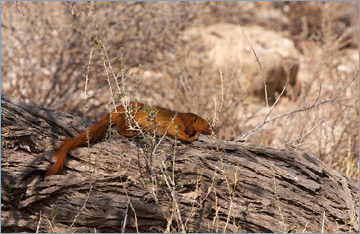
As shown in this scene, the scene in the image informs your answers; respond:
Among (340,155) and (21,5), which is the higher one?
(21,5)

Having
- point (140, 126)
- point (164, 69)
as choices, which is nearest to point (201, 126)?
point (140, 126)

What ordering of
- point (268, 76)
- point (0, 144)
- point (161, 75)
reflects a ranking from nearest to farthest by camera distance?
point (0, 144)
point (161, 75)
point (268, 76)

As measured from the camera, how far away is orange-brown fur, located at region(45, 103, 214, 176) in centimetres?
368

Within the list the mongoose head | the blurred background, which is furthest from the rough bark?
the blurred background

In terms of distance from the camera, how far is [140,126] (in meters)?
4.05

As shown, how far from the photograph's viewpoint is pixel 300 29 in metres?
12.3

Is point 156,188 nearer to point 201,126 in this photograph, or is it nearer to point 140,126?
point 140,126

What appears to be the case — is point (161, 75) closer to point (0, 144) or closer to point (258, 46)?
point (258, 46)

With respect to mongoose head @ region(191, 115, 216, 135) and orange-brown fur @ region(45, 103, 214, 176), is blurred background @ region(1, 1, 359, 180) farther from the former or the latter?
orange-brown fur @ region(45, 103, 214, 176)

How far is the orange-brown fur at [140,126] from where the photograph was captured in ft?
12.1

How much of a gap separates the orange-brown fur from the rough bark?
0.07m

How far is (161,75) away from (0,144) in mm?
5612

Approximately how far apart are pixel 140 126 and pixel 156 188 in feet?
2.48

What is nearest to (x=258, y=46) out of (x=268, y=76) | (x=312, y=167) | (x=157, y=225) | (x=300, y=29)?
(x=268, y=76)
